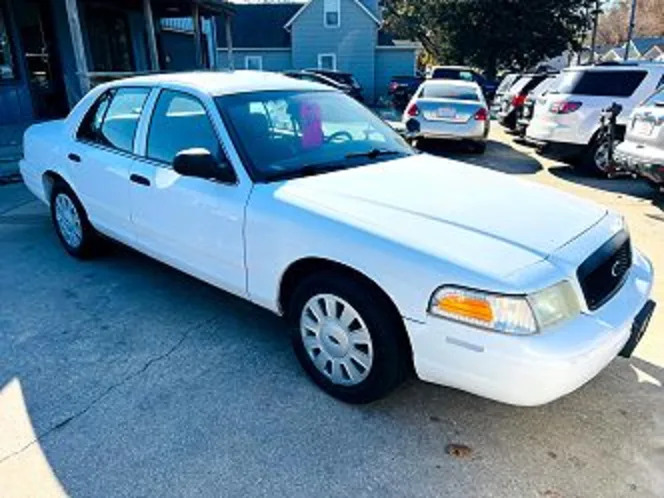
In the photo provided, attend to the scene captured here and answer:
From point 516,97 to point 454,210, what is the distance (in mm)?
12031

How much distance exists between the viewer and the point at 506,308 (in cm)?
243

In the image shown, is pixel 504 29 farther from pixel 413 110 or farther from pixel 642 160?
pixel 642 160

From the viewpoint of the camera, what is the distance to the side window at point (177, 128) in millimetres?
3619

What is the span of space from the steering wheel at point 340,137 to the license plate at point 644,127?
4.64m

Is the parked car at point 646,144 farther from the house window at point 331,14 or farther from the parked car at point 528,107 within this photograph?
the house window at point 331,14

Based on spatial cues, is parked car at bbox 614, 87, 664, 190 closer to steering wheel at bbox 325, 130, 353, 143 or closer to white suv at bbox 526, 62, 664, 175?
white suv at bbox 526, 62, 664, 175

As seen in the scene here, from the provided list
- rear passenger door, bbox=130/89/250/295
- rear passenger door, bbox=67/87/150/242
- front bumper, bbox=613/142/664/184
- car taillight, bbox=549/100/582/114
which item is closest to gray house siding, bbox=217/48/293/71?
car taillight, bbox=549/100/582/114

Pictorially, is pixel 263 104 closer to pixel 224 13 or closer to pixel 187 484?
pixel 187 484

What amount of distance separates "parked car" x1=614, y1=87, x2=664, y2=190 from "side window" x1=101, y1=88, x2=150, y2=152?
221 inches

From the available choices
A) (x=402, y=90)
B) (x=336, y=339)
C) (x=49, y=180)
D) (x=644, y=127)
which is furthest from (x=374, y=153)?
(x=402, y=90)

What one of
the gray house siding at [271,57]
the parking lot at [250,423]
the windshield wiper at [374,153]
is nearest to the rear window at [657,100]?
the parking lot at [250,423]

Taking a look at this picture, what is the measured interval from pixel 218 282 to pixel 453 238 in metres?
1.65

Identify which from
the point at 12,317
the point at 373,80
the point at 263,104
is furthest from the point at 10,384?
the point at 373,80

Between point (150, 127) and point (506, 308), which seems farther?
point (150, 127)
